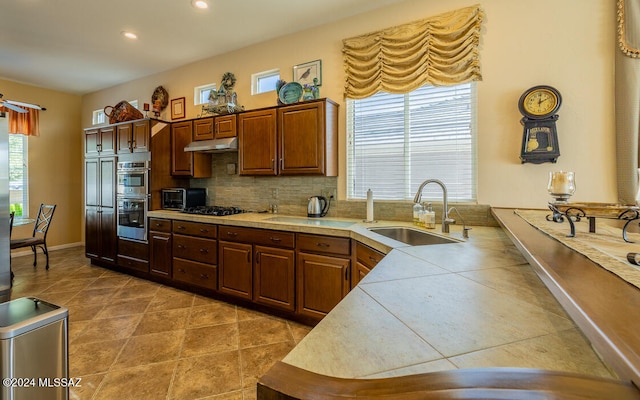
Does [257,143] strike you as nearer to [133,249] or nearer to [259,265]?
[259,265]

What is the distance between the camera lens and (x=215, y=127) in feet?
11.8

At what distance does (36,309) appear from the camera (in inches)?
53.0

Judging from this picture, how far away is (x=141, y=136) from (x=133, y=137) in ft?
0.65

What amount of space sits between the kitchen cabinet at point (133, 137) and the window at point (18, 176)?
7.79 feet

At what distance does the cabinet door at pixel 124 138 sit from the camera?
398 cm

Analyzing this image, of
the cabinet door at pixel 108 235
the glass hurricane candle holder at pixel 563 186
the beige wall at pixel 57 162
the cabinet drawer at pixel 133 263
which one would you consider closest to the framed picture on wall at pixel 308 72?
the glass hurricane candle holder at pixel 563 186

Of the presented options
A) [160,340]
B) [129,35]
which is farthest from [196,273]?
[129,35]

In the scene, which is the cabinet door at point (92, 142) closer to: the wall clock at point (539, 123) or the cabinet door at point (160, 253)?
the cabinet door at point (160, 253)

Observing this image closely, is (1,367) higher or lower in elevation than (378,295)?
lower

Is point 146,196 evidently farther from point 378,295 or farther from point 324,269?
point 378,295

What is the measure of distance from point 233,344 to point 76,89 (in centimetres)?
602

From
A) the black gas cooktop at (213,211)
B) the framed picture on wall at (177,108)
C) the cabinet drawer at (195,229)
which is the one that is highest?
the framed picture on wall at (177,108)

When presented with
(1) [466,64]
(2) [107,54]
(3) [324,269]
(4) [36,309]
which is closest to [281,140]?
(3) [324,269]

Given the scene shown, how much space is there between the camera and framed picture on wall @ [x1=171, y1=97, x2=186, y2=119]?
430 centimetres
